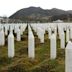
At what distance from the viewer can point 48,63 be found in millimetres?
11023

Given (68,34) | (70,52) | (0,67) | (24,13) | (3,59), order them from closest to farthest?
(70,52)
(0,67)
(3,59)
(68,34)
(24,13)

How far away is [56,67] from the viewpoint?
1055cm

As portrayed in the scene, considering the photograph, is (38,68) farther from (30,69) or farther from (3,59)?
(3,59)

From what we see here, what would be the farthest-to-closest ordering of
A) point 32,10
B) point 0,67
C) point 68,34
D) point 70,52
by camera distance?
point 32,10
point 68,34
point 0,67
point 70,52

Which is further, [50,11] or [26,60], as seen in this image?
[50,11]

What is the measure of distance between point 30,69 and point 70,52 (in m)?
4.27

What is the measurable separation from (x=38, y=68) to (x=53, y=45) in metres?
1.87

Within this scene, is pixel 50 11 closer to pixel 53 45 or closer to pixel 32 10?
pixel 32 10

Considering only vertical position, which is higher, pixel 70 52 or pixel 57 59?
pixel 70 52

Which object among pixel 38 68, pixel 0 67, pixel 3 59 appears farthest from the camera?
pixel 3 59

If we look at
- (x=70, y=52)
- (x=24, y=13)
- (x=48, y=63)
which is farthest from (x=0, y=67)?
(x=24, y=13)

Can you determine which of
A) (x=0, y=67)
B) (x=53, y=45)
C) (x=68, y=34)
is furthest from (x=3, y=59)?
(x=68, y=34)

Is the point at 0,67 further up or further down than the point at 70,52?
further down

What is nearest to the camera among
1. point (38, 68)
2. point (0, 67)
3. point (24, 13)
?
point (38, 68)
